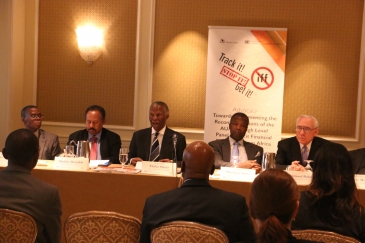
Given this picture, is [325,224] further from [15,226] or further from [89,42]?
[89,42]

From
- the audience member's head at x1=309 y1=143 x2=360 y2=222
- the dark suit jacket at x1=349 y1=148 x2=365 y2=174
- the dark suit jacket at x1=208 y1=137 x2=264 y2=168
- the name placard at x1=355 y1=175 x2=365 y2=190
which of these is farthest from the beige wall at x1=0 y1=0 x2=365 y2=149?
the audience member's head at x1=309 y1=143 x2=360 y2=222

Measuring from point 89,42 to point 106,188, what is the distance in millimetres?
3160

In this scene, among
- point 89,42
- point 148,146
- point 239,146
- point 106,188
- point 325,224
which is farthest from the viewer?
point 89,42

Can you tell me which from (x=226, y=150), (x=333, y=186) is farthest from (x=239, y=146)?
(x=333, y=186)

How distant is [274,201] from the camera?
6.77 feet

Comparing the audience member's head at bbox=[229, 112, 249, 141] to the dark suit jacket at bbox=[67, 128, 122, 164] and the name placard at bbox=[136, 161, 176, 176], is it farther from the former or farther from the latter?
the name placard at bbox=[136, 161, 176, 176]

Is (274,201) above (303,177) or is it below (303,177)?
above

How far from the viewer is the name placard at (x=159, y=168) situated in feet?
13.9

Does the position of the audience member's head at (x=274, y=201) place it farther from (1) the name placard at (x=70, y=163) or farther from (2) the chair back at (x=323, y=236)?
(1) the name placard at (x=70, y=163)

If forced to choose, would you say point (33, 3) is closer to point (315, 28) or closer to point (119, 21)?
point (119, 21)

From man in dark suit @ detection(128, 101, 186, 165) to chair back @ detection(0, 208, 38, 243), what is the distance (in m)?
2.85

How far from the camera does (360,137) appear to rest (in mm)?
6656

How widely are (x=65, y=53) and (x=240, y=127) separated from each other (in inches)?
108

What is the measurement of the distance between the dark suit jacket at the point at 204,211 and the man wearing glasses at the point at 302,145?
2.76m
